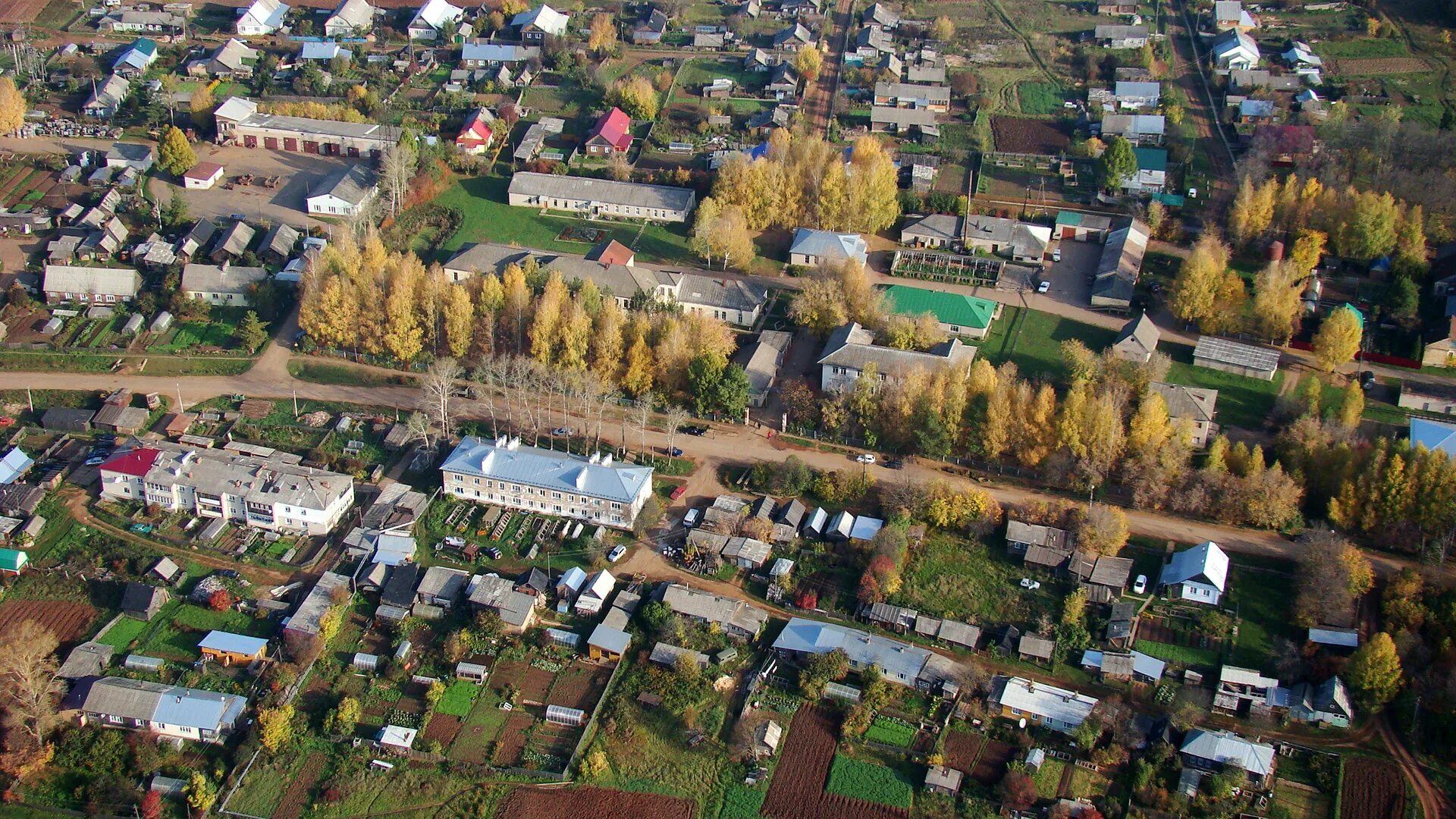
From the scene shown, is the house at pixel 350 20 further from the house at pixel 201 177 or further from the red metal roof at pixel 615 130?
the red metal roof at pixel 615 130

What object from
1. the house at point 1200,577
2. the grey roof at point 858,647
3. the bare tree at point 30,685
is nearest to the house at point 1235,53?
the house at point 1200,577

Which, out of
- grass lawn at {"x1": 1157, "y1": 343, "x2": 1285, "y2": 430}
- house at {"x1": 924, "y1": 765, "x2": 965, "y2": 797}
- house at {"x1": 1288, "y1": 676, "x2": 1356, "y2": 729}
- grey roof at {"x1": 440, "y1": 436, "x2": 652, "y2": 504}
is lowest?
house at {"x1": 924, "y1": 765, "x2": 965, "y2": 797}

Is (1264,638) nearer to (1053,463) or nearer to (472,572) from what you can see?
(1053,463)

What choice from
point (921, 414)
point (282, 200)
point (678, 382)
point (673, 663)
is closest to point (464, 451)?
point (678, 382)

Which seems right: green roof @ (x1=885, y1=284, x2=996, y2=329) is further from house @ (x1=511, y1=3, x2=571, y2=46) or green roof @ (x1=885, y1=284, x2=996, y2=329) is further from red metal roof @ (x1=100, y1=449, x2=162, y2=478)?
house @ (x1=511, y1=3, x2=571, y2=46)

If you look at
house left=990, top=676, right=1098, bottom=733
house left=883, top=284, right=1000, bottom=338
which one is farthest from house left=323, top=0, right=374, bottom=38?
house left=990, top=676, right=1098, bottom=733

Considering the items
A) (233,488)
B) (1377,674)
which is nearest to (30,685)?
(233,488)

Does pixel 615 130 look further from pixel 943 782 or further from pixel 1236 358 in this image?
pixel 943 782
